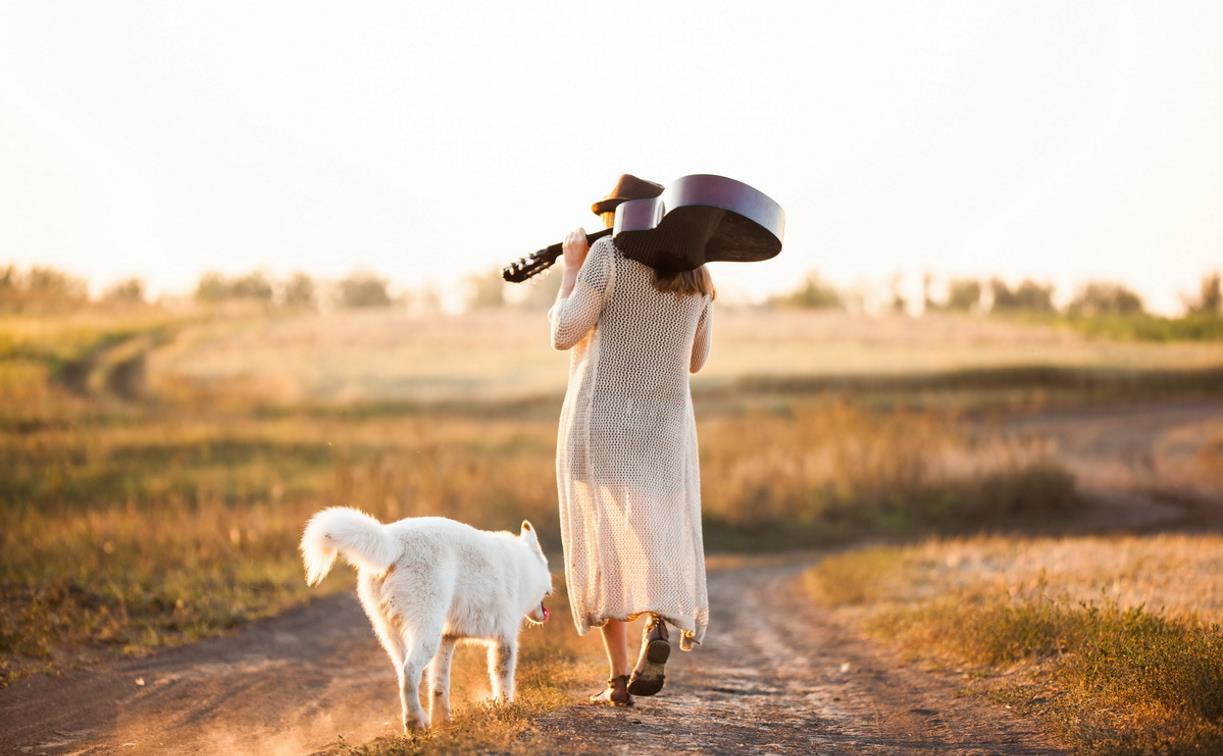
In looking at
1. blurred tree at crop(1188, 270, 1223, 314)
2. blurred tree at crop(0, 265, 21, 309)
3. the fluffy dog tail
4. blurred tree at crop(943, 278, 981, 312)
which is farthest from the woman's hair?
blurred tree at crop(943, 278, 981, 312)

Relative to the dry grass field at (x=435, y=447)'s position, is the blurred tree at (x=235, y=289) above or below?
above

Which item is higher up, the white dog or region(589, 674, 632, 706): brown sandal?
the white dog

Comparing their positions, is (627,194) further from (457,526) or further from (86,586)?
(86,586)

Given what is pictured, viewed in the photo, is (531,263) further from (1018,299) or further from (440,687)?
(1018,299)

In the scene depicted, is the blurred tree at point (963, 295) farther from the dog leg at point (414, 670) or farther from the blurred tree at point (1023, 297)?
the dog leg at point (414, 670)

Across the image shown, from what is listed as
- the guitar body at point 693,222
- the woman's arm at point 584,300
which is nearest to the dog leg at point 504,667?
the woman's arm at point 584,300

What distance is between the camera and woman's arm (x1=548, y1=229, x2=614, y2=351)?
17.5 feet

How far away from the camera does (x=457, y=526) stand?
5.76 meters

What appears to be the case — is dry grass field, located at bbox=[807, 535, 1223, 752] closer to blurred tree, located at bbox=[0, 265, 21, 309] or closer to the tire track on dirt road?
the tire track on dirt road

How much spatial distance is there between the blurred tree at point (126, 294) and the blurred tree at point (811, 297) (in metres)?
17.8

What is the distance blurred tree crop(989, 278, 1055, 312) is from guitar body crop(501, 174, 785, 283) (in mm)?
25414

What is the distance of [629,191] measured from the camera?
561cm

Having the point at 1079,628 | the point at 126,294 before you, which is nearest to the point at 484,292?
the point at 126,294

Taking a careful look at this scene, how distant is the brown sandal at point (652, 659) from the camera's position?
5398 mm
